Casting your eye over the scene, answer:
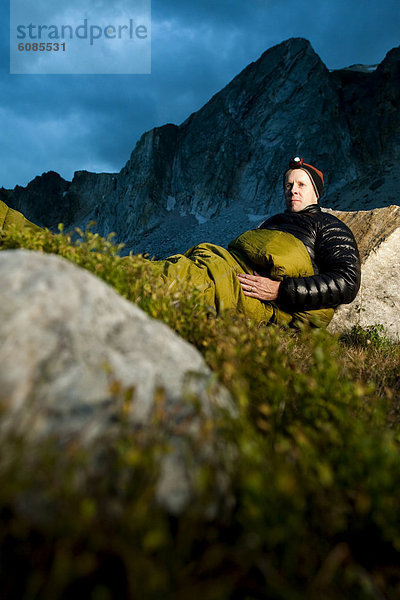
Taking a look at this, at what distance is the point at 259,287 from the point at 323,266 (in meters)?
1.27

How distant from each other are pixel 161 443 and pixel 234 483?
1.19 feet

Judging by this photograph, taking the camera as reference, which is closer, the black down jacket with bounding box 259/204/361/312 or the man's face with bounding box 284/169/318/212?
the black down jacket with bounding box 259/204/361/312

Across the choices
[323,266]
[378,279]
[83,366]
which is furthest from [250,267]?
[83,366]

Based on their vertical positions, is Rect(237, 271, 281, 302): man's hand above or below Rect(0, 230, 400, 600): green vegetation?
above

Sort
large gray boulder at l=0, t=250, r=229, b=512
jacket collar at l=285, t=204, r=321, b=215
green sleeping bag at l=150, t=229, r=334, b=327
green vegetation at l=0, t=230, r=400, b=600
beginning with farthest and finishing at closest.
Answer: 1. jacket collar at l=285, t=204, r=321, b=215
2. green sleeping bag at l=150, t=229, r=334, b=327
3. large gray boulder at l=0, t=250, r=229, b=512
4. green vegetation at l=0, t=230, r=400, b=600

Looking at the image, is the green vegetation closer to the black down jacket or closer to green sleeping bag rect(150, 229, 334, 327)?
green sleeping bag rect(150, 229, 334, 327)

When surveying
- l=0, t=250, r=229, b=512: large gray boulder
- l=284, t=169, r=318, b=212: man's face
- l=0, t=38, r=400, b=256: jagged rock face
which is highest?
l=0, t=38, r=400, b=256: jagged rock face

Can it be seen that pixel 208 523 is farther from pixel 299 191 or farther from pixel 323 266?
pixel 299 191

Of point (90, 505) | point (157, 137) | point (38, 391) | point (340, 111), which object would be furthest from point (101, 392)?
point (157, 137)

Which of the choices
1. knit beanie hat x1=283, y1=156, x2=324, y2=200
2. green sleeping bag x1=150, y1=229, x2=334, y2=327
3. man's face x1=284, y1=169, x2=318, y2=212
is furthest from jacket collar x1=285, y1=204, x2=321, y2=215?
green sleeping bag x1=150, y1=229, x2=334, y2=327

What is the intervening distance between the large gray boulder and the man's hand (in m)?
2.59

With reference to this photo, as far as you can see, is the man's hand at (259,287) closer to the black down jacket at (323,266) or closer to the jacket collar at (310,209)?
the black down jacket at (323,266)

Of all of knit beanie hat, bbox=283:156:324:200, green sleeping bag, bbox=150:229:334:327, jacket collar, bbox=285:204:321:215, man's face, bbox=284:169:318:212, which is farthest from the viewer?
knit beanie hat, bbox=283:156:324:200

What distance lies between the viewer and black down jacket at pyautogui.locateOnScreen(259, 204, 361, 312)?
13.6ft
